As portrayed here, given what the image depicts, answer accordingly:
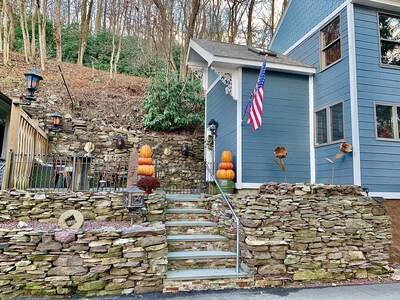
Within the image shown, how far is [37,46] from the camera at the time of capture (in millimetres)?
16109

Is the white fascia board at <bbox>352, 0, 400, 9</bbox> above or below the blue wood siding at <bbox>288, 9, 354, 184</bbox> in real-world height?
above

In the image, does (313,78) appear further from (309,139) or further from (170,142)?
(170,142)

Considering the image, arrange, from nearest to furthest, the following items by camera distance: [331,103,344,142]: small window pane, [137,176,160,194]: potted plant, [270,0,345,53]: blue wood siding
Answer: [137,176,160,194]: potted plant, [331,103,344,142]: small window pane, [270,0,345,53]: blue wood siding

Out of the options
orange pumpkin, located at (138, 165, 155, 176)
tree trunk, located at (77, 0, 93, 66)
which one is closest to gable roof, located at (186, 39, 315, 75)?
orange pumpkin, located at (138, 165, 155, 176)

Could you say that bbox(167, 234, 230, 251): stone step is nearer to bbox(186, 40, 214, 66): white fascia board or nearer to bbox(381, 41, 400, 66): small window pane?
bbox(186, 40, 214, 66): white fascia board

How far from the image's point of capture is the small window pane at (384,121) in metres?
5.89

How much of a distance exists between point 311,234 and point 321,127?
10.5ft

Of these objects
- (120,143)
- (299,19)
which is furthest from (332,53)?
(120,143)

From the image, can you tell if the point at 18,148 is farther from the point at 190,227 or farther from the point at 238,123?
the point at 238,123

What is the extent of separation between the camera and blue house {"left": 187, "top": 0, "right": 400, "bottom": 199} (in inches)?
227

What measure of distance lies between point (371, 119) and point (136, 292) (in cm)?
572

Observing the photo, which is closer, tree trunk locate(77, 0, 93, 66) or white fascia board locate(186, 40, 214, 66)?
white fascia board locate(186, 40, 214, 66)

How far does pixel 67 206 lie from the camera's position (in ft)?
17.1

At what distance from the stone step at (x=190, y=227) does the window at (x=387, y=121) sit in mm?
4123
